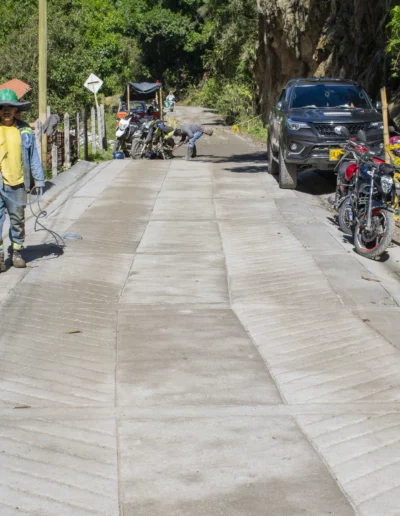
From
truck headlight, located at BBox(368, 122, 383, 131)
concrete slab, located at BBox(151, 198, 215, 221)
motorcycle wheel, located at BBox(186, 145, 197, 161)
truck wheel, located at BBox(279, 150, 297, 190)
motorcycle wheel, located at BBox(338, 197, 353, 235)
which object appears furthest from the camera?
motorcycle wheel, located at BBox(186, 145, 197, 161)

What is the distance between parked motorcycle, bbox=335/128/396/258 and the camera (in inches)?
398

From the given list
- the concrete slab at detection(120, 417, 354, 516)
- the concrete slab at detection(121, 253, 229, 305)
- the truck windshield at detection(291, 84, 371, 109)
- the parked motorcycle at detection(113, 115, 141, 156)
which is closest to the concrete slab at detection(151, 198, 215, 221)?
the concrete slab at detection(121, 253, 229, 305)

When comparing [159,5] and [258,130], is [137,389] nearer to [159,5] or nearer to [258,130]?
[258,130]

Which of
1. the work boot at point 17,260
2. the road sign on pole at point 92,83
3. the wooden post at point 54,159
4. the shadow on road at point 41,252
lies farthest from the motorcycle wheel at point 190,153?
the work boot at point 17,260

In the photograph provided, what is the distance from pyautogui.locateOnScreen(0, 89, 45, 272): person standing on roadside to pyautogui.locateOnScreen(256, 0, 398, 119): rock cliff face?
13.1 meters

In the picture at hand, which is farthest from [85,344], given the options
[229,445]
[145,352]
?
[229,445]

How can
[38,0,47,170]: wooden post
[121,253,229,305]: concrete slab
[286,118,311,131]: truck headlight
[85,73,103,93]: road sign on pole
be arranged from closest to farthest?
[121,253,229,305]: concrete slab, [286,118,311,131]: truck headlight, [38,0,47,170]: wooden post, [85,73,103,93]: road sign on pole

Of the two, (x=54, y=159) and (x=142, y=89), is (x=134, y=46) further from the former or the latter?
(x=54, y=159)

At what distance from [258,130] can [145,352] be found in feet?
105

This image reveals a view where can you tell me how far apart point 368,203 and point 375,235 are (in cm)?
43

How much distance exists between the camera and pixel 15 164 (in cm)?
923

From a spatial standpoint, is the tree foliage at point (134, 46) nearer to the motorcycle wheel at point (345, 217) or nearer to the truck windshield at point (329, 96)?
the truck windshield at point (329, 96)

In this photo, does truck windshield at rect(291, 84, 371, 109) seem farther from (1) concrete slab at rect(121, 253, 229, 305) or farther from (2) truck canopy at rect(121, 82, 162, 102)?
(2) truck canopy at rect(121, 82, 162, 102)

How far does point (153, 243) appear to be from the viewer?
11188 mm
